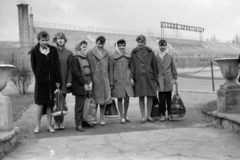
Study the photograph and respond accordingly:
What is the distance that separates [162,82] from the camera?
18.9 feet

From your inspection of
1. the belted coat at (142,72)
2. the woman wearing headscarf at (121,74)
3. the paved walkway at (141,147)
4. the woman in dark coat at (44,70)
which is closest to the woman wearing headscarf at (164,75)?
the belted coat at (142,72)

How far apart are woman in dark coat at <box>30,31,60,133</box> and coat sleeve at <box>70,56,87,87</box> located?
0.93 ft

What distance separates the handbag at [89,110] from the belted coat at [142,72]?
0.97m

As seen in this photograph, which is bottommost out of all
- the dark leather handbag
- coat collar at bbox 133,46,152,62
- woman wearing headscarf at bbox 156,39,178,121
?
the dark leather handbag

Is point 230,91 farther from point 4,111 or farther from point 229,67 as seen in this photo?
point 4,111

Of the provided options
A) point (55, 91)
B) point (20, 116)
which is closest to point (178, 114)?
point (55, 91)

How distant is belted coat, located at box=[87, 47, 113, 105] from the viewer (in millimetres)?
5352

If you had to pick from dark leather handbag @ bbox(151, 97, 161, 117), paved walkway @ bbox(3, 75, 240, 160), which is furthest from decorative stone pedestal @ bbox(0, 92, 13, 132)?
dark leather handbag @ bbox(151, 97, 161, 117)

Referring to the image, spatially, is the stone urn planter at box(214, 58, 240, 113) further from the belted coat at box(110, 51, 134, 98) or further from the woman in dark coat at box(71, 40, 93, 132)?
the woman in dark coat at box(71, 40, 93, 132)

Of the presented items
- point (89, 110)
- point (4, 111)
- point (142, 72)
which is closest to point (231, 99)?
point (142, 72)

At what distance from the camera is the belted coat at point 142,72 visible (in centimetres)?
557

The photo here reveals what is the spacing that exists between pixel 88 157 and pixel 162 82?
2797 mm

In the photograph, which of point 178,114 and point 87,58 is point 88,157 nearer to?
point 87,58

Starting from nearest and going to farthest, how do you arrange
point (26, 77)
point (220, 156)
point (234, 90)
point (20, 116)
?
point (220, 156)
point (234, 90)
point (20, 116)
point (26, 77)
